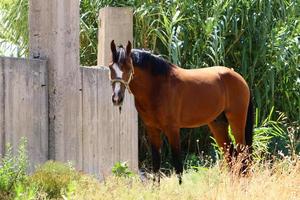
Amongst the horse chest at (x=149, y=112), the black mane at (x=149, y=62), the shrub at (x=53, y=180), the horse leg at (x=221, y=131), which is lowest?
the shrub at (x=53, y=180)

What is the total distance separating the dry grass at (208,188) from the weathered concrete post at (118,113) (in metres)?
1.00

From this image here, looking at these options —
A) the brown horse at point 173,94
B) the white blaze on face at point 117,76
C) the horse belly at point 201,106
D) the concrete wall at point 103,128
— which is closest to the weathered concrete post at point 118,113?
the concrete wall at point 103,128

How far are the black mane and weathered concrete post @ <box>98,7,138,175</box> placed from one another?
3.76 feet

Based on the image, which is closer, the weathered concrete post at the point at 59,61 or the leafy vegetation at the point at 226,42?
the weathered concrete post at the point at 59,61

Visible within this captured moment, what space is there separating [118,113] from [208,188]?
1.91m

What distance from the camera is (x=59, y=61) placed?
5.86 meters

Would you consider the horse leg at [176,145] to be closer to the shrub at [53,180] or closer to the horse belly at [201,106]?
the horse belly at [201,106]

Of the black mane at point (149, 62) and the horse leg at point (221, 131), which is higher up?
the black mane at point (149, 62)

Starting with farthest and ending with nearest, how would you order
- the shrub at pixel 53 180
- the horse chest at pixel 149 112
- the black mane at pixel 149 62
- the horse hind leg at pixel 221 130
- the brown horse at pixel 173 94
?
the horse hind leg at pixel 221 130, the horse chest at pixel 149 112, the black mane at pixel 149 62, the brown horse at pixel 173 94, the shrub at pixel 53 180

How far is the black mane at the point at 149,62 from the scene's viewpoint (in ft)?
18.0

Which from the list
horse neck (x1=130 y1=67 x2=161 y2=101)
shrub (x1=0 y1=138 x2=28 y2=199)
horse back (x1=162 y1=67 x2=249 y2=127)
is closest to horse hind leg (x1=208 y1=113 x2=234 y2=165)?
horse back (x1=162 y1=67 x2=249 y2=127)

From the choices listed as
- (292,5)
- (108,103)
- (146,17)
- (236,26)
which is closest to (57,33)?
(108,103)

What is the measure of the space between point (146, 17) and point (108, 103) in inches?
70.3

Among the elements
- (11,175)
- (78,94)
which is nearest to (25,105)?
(78,94)
